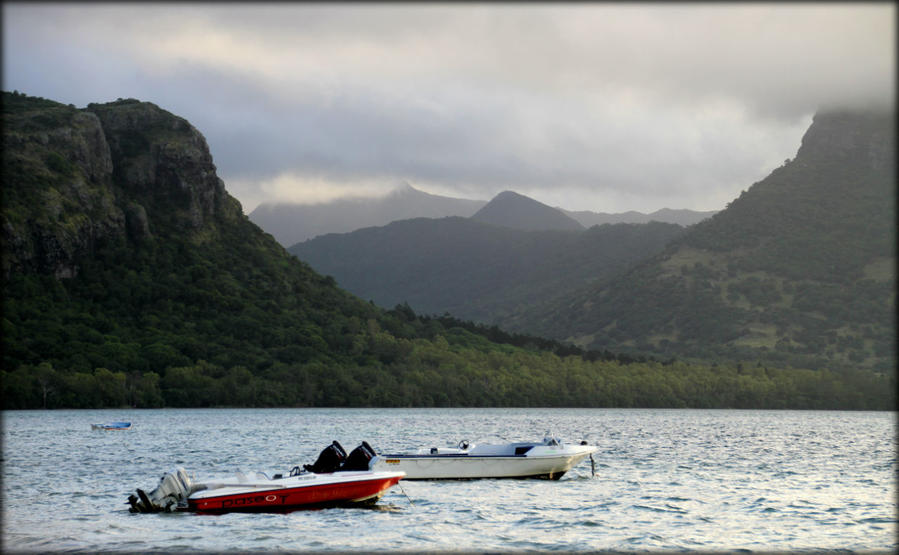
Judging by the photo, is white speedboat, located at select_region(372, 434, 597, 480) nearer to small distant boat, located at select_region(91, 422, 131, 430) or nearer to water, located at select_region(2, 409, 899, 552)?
water, located at select_region(2, 409, 899, 552)

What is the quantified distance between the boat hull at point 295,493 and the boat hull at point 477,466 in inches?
322

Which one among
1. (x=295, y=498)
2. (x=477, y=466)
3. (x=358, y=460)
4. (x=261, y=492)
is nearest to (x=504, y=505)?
(x=358, y=460)

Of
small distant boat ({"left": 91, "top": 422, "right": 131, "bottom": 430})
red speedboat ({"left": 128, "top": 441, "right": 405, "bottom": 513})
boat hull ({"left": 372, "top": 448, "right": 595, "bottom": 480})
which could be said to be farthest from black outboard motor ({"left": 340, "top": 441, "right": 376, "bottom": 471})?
small distant boat ({"left": 91, "top": 422, "right": 131, "bottom": 430})

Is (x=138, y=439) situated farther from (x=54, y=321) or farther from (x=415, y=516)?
(x=54, y=321)

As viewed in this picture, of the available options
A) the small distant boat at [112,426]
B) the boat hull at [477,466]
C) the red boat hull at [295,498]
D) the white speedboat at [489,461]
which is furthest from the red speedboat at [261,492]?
the small distant boat at [112,426]

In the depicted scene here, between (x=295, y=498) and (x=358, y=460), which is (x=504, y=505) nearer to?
(x=358, y=460)

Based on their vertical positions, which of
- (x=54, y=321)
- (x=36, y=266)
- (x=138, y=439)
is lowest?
(x=138, y=439)

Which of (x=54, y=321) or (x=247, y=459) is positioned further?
(x=54, y=321)

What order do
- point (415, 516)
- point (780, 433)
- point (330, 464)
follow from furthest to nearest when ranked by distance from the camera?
point (780, 433)
point (330, 464)
point (415, 516)

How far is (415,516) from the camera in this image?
42.5m

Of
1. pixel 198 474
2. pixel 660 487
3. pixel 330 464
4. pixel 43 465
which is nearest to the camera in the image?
pixel 330 464

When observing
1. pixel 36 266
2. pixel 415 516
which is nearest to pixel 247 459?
pixel 415 516

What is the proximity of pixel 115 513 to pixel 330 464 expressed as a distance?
399 inches

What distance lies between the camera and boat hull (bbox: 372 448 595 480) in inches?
2138
